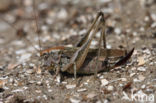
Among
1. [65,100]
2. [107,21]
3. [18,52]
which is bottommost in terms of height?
[65,100]

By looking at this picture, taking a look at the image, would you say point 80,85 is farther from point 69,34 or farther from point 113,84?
point 69,34

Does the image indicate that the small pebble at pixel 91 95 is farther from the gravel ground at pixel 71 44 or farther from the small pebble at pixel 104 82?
the small pebble at pixel 104 82

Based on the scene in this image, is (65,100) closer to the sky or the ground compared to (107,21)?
closer to the ground

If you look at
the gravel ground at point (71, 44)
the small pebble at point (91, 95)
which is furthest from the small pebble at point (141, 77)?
the small pebble at point (91, 95)

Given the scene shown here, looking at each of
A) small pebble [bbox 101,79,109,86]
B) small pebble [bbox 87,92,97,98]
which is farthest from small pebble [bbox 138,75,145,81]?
small pebble [bbox 87,92,97,98]

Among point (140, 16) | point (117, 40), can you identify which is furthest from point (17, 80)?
point (140, 16)

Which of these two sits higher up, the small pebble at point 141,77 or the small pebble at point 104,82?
the small pebble at point 141,77

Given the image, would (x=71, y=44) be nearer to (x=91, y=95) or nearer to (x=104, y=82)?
(x=104, y=82)

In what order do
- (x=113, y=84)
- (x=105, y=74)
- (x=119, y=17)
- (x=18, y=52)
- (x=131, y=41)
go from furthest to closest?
(x=119, y=17)
(x=18, y=52)
(x=131, y=41)
(x=105, y=74)
(x=113, y=84)

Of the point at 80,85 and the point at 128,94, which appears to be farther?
the point at 80,85
